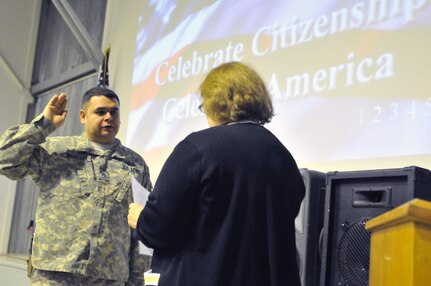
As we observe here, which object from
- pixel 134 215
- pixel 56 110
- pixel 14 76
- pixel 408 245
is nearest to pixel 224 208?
pixel 134 215

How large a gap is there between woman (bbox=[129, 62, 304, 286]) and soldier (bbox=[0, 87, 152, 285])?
30.5 inches

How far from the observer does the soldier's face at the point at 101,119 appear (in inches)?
85.4

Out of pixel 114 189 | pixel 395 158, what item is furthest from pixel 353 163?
pixel 114 189

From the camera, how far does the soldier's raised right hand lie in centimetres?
205

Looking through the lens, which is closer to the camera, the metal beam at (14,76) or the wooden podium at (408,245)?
the wooden podium at (408,245)

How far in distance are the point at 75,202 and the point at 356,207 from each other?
1012 millimetres

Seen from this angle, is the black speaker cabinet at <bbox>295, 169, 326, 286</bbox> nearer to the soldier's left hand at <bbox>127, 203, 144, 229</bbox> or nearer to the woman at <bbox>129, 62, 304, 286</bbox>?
the woman at <bbox>129, 62, 304, 286</bbox>

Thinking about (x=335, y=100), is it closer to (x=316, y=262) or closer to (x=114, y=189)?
(x=316, y=262)

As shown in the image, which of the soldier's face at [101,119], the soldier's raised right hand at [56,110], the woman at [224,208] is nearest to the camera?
the woman at [224,208]

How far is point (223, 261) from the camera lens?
1.18 meters

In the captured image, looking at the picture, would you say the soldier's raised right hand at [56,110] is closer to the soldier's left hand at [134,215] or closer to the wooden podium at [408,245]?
the soldier's left hand at [134,215]

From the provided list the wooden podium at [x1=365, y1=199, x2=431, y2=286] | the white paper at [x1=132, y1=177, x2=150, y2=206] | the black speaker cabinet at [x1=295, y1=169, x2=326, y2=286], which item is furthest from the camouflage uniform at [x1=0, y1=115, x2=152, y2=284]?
the wooden podium at [x1=365, y1=199, x2=431, y2=286]

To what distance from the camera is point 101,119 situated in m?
2.17

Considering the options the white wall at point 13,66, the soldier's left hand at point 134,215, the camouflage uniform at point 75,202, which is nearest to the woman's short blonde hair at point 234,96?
the soldier's left hand at point 134,215
